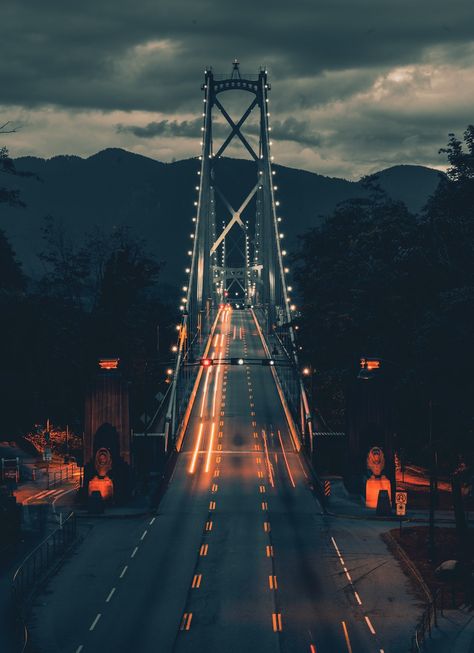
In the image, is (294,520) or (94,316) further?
(94,316)

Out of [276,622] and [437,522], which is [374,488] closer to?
[437,522]

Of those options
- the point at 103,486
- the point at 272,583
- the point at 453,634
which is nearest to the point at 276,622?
the point at 272,583

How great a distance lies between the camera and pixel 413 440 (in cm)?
6638

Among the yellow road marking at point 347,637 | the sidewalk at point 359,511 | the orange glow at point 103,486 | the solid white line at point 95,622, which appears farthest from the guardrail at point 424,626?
the orange glow at point 103,486

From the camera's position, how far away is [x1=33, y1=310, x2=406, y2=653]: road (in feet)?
118

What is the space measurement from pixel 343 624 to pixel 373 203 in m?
97.7

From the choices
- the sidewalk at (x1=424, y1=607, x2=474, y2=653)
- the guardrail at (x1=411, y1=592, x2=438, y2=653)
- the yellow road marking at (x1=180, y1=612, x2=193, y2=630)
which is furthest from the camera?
the yellow road marking at (x1=180, y1=612, x2=193, y2=630)

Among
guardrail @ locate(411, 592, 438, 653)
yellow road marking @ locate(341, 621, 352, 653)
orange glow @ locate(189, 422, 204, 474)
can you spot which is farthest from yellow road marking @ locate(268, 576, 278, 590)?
orange glow @ locate(189, 422, 204, 474)

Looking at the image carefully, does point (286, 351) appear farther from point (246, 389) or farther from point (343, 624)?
point (343, 624)

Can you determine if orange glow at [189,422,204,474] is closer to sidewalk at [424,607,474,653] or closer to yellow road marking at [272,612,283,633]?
yellow road marking at [272,612,283,633]

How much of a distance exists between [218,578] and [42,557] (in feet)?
25.3

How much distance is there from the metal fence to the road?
793 millimetres

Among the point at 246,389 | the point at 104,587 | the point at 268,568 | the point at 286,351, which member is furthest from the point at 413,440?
the point at 286,351

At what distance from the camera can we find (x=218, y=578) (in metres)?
44.2
